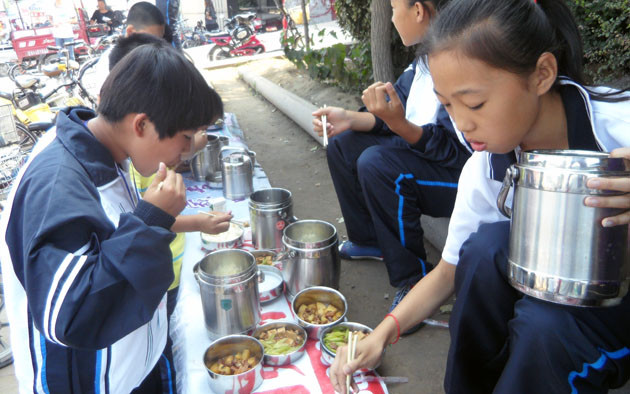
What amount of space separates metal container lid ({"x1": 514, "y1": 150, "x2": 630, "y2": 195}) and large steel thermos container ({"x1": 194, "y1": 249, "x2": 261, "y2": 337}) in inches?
46.9

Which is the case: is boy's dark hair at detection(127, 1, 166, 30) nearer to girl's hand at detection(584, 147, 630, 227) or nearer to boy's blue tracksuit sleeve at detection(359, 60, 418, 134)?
boy's blue tracksuit sleeve at detection(359, 60, 418, 134)

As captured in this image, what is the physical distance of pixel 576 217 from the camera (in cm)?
117

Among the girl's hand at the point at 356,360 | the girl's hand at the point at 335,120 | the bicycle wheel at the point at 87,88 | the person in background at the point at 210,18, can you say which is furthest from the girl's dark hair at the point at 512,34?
the person in background at the point at 210,18

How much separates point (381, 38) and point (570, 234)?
16.1 ft

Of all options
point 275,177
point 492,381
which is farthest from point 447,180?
point 275,177

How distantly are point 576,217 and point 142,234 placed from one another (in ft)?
3.81

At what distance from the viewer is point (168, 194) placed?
4.94 feet

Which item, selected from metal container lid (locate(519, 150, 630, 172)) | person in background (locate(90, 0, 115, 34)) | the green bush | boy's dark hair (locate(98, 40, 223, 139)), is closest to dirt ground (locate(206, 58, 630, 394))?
metal container lid (locate(519, 150, 630, 172))

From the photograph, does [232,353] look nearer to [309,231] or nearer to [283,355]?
[283,355]

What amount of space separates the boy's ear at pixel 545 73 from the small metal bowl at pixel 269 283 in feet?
4.74

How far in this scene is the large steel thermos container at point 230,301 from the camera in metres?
1.94

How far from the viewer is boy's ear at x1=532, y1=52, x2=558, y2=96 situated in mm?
1407

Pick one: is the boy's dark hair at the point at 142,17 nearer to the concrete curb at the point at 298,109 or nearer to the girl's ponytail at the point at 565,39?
the concrete curb at the point at 298,109

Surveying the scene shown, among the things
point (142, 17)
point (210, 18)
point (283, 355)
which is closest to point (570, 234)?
point (283, 355)
